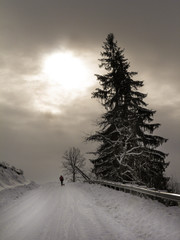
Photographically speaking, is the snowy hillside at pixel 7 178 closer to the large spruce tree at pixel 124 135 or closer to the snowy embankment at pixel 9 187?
the snowy embankment at pixel 9 187

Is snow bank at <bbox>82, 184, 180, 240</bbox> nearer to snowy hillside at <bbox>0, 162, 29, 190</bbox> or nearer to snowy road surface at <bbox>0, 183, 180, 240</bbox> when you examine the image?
snowy road surface at <bbox>0, 183, 180, 240</bbox>

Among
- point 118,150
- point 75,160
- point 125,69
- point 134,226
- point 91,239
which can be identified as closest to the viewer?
point 91,239

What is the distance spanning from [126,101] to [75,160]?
44380mm

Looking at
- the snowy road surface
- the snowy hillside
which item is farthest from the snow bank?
the snowy hillside

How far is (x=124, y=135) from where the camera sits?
19.3m

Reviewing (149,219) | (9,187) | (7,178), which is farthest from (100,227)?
(7,178)

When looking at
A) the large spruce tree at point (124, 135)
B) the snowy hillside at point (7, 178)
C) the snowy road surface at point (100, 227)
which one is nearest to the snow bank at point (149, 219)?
the snowy road surface at point (100, 227)

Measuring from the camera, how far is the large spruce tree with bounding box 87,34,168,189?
1919 centimetres

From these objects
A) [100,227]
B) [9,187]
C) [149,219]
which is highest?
[9,187]

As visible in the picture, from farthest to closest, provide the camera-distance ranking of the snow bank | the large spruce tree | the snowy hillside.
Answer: the snowy hillside, the large spruce tree, the snow bank

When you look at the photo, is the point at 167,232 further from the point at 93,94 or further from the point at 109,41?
the point at 109,41

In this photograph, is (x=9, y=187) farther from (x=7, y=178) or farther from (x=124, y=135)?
(x=124, y=135)

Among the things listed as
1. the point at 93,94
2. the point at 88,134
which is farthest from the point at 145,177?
the point at 93,94

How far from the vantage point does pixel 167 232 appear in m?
6.58
